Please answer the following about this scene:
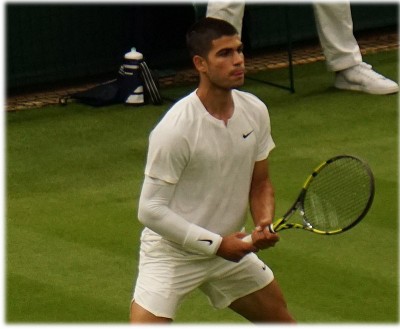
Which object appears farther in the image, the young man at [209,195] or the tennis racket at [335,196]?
the tennis racket at [335,196]

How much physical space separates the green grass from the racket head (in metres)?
1.14

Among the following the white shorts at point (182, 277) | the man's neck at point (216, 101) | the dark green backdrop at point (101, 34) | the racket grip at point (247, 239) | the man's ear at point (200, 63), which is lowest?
the dark green backdrop at point (101, 34)

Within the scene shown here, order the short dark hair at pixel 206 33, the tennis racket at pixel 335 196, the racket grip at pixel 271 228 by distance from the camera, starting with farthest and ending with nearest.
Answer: the tennis racket at pixel 335 196 → the short dark hair at pixel 206 33 → the racket grip at pixel 271 228

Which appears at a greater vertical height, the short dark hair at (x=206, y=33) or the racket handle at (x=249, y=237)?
the short dark hair at (x=206, y=33)

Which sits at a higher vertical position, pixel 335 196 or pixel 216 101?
pixel 216 101

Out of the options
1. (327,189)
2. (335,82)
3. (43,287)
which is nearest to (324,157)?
(335,82)

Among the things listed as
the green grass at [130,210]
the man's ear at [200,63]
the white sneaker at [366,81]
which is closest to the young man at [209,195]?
the man's ear at [200,63]

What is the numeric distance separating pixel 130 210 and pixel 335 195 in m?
3.06

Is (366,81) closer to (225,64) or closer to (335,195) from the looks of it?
(335,195)

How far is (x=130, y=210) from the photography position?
344 inches

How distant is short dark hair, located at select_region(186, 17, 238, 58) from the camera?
5.55 meters

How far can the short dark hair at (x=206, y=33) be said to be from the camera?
5547 millimetres

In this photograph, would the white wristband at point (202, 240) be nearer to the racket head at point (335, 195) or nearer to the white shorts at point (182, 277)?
the white shorts at point (182, 277)

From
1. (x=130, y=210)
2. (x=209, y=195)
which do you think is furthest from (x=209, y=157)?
(x=130, y=210)
